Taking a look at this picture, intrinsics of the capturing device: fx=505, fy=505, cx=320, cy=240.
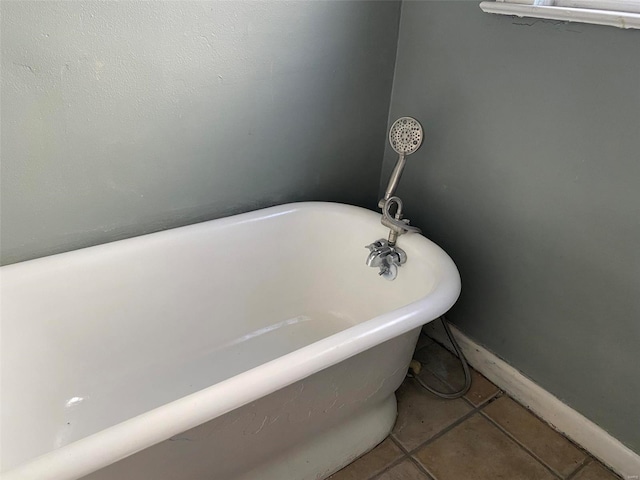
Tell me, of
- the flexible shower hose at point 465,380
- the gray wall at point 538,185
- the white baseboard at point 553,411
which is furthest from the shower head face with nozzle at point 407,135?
the white baseboard at point 553,411

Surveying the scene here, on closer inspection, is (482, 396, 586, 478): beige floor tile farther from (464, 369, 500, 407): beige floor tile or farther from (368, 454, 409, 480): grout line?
(368, 454, 409, 480): grout line

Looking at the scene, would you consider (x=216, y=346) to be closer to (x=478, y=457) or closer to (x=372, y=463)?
(x=372, y=463)

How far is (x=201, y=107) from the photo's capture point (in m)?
1.38

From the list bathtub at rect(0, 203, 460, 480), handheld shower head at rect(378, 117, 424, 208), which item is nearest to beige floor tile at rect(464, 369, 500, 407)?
bathtub at rect(0, 203, 460, 480)

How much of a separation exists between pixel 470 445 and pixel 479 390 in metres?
0.22

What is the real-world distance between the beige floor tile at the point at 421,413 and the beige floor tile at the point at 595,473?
0.32 meters

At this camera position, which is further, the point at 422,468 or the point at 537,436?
the point at 537,436

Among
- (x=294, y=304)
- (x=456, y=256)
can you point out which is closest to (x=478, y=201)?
(x=456, y=256)

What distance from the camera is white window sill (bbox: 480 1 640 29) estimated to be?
3.49ft

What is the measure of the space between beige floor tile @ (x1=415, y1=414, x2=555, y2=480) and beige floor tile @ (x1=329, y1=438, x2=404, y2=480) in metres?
0.07

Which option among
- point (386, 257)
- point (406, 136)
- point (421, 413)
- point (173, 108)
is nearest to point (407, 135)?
point (406, 136)

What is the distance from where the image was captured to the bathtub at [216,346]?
913 mm

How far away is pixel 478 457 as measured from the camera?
4.51ft

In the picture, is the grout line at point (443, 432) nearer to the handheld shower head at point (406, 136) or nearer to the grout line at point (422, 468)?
the grout line at point (422, 468)
